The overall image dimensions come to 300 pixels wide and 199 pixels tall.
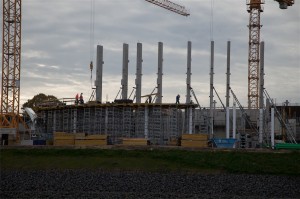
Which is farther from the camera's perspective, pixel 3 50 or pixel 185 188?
pixel 3 50

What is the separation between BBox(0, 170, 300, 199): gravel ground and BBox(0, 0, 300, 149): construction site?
15189 millimetres

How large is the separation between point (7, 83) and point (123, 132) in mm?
15946

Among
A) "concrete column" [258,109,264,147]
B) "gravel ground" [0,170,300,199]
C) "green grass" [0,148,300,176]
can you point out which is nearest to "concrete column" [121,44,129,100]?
"concrete column" [258,109,264,147]

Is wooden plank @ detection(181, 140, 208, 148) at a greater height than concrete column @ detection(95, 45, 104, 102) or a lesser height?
lesser

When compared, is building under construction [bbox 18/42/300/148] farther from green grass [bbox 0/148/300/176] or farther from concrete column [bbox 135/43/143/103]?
green grass [bbox 0/148/300/176]

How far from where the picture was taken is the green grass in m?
44.0

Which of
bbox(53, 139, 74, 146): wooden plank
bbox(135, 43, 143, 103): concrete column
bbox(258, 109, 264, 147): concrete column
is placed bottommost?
bbox(53, 139, 74, 146): wooden plank

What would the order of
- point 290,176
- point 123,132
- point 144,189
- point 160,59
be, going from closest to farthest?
point 144,189 < point 290,176 < point 123,132 < point 160,59

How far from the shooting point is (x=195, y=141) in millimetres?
55125

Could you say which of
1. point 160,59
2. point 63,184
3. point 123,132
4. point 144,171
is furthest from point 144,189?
point 160,59

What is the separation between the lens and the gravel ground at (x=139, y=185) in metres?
31.3

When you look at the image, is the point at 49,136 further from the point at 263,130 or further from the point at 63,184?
the point at 63,184

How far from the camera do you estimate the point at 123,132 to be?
6309 centimetres

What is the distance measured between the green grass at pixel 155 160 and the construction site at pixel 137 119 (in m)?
6.20
